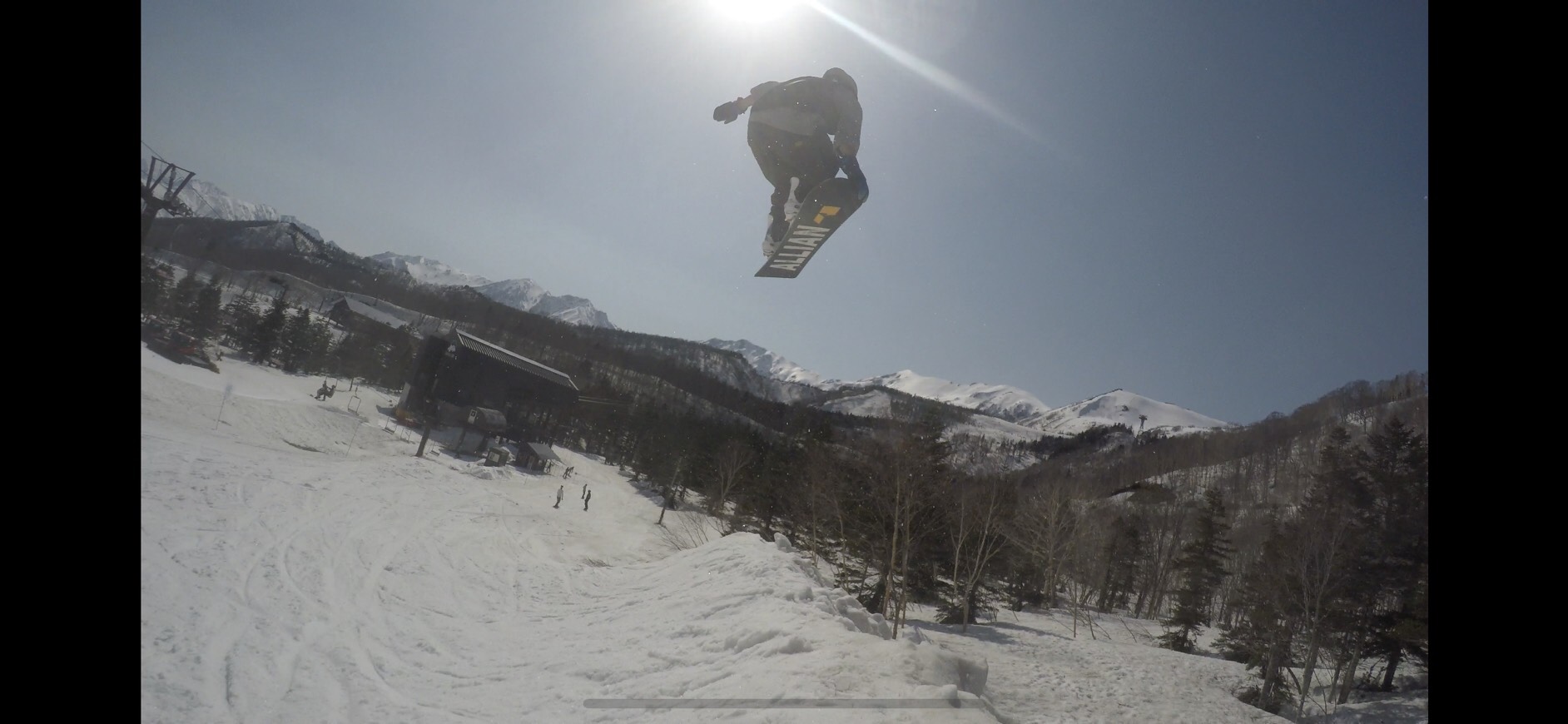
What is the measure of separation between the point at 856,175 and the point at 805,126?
23.8 inches

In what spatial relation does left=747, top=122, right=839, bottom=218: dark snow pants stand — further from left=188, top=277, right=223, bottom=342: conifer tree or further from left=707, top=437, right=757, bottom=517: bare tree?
left=707, top=437, right=757, bottom=517: bare tree

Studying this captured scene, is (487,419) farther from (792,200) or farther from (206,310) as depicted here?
(792,200)

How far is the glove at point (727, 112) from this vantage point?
464cm

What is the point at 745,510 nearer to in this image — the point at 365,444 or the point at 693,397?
the point at 365,444

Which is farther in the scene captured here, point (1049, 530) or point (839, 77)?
point (1049, 530)

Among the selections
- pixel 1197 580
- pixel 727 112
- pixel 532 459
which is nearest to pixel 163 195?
pixel 727 112

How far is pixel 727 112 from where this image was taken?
15.3ft

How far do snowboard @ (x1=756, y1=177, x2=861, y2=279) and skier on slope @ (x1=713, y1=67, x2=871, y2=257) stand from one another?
124 mm

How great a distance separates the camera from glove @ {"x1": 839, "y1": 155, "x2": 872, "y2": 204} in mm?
4625

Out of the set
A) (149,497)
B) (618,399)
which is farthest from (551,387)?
(149,497)

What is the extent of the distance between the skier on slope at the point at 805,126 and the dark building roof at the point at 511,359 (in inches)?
1120

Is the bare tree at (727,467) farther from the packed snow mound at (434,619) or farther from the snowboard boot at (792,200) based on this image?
the snowboard boot at (792,200)

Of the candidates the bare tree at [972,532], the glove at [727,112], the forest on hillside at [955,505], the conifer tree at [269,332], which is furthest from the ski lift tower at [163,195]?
the conifer tree at [269,332]
